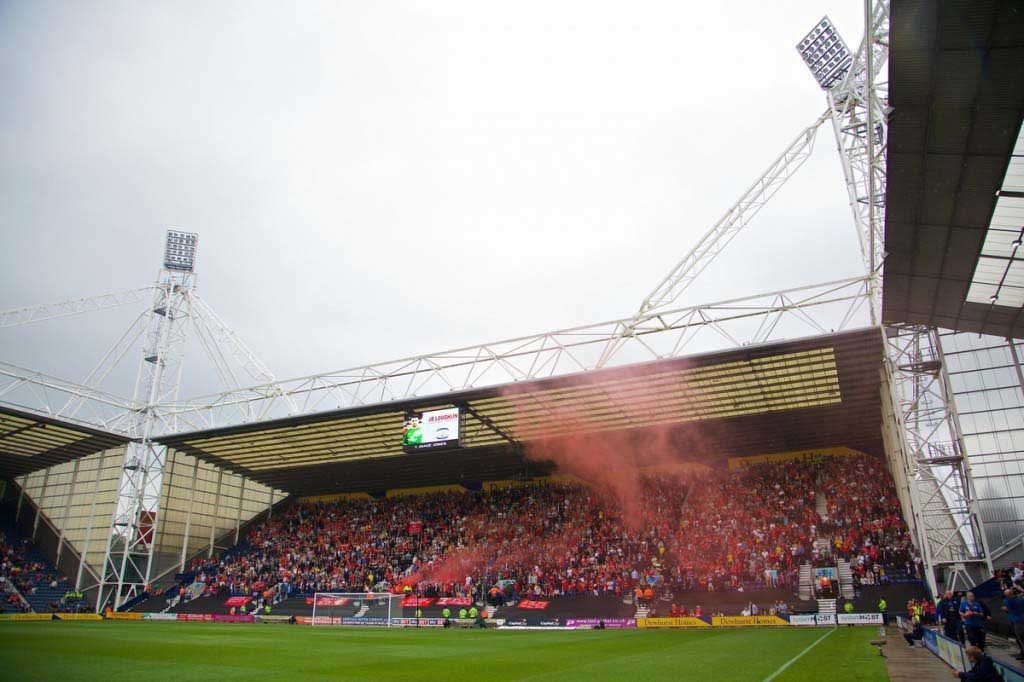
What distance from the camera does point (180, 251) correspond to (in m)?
41.7

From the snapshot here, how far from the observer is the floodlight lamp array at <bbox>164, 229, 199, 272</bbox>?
41.2 metres

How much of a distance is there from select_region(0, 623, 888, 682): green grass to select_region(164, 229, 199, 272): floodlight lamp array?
28074mm

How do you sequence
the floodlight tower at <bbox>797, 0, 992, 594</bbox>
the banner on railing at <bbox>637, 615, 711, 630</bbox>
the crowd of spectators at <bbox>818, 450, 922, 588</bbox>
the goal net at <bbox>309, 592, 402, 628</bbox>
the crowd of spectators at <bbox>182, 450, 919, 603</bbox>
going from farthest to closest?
1. the goal net at <bbox>309, 592, 402, 628</bbox>
2. the crowd of spectators at <bbox>182, 450, 919, 603</bbox>
3. the banner on railing at <bbox>637, 615, 711, 630</bbox>
4. the crowd of spectators at <bbox>818, 450, 922, 588</bbox>
5. the floodlight tower at <bbox>797, 0, 992, 594</bbox>

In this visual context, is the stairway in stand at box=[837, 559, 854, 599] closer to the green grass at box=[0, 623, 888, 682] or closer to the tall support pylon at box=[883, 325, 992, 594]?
the tall support pylon at box=[883, 325, 992, 594]

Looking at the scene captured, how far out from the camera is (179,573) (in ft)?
133

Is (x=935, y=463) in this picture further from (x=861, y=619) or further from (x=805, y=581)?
(x=805, y=581)

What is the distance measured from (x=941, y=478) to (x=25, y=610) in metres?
44.6

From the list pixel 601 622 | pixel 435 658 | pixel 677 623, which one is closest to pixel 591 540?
pixel 601 622

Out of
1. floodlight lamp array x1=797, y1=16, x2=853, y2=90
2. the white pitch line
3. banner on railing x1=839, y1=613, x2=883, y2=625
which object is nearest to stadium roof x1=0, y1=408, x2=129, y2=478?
the white pitch line

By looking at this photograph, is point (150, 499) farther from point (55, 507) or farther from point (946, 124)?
point (946, 124)

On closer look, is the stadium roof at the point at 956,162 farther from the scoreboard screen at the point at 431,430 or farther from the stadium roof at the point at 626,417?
the scoreboard screen at the point at 431,430

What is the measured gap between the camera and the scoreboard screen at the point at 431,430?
30.0 m

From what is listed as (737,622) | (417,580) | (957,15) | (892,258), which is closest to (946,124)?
(957,15)

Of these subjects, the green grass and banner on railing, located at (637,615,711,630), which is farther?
banner on railing, located at (637,615,711,630)
